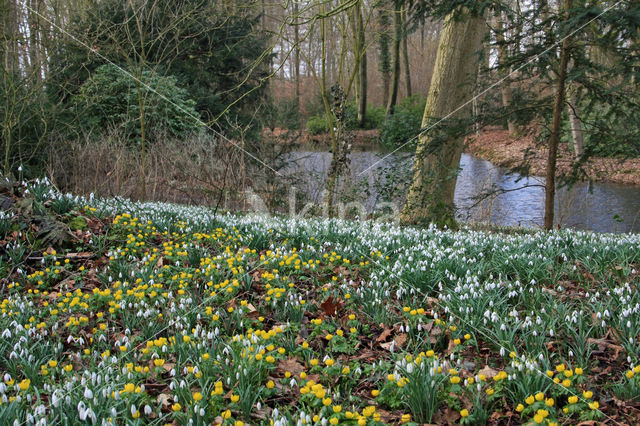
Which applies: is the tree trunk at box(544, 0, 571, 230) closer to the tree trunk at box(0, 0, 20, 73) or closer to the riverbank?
the riverbank

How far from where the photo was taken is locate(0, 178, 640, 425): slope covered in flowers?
237 cm

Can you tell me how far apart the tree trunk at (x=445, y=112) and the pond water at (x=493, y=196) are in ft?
0.83

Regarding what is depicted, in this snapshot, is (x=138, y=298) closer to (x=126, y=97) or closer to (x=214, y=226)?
(x=214, y=226)

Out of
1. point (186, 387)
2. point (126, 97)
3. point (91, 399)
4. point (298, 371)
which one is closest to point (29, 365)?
point (91, 399)

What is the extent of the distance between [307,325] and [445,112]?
6015 mm

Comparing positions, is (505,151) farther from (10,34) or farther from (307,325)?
(307,325)

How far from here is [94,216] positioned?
5.56 m

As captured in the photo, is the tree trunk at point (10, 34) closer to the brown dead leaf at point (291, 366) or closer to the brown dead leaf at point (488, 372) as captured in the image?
the brown dead leaf at point (291, 366)

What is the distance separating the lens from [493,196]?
8.02 metres

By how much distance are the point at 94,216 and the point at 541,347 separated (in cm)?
477

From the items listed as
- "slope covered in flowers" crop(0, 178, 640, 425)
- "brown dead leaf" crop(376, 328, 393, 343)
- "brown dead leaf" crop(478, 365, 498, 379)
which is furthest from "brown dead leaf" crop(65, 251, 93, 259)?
"brown dead leaf" crop(478, 365, 498, 379)

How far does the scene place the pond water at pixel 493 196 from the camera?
8414 millimetres

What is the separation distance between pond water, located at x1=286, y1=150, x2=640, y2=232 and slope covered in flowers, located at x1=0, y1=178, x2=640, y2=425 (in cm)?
313

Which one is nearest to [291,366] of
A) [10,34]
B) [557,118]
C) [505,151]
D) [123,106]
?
[557,118]
